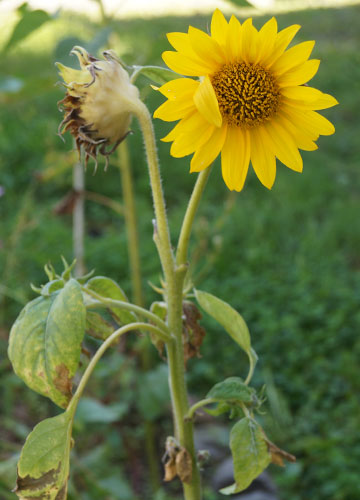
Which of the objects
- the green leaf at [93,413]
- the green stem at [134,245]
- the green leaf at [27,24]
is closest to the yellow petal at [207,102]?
the green leaf at [27,24]

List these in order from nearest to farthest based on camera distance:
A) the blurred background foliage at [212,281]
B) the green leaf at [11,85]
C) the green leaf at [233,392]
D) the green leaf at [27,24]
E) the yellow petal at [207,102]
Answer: the yellow petal at [207,102] < the green leaf at [233,392] < the green leaf at [27,24] < the green leaf at [11,85] < the blurred background foliage at [212,281]

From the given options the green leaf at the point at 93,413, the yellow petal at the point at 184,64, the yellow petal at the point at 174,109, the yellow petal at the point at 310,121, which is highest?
the yellow petal at the point at 184,64

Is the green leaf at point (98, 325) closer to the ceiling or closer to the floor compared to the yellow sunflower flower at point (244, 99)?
closer to the floor

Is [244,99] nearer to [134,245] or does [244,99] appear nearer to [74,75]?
[74,75]

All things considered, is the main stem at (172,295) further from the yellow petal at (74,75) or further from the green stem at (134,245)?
the green stem at (134,245)

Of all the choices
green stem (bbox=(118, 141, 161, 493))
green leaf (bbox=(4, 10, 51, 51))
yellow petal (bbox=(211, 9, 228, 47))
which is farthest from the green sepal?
green stem (bbox=(118, 141, 161, 493))

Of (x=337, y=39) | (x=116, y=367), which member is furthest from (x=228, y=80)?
(x=337, y=39)

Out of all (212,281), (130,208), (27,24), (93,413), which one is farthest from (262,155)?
(212,281)

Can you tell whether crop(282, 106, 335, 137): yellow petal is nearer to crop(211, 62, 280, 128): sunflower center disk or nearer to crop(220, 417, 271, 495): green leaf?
crop(211, 62, 280, 128): sunflower center disk
